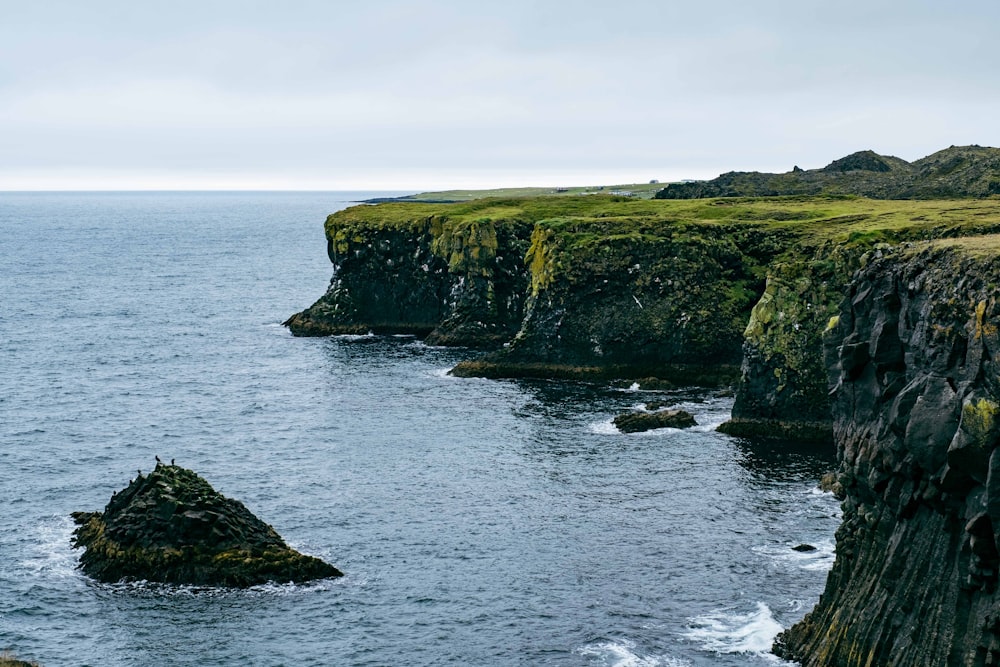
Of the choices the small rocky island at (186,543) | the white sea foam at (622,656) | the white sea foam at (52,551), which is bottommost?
the white sea foam at (622,656)

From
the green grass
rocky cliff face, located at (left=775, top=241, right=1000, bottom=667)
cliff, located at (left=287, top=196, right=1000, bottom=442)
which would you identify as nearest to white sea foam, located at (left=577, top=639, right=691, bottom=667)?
rocky cliff face, located at (left=775, top=241, right=1000, bottom=667)

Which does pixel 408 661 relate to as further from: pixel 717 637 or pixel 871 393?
pixel 871 393

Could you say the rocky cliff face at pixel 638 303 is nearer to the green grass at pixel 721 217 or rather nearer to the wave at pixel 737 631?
the green grass at pixel 721 217

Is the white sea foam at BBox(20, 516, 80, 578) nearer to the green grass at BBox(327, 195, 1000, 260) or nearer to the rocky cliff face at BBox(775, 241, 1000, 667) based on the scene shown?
the rocky cliff face at BBox(775, 241, 1000, 667)

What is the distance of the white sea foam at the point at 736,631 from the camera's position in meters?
59.3

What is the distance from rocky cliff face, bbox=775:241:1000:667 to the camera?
4428cm

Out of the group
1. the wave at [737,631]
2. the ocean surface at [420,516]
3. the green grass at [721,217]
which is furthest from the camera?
the green grass at [721,217]

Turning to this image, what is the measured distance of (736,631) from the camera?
2415 inches

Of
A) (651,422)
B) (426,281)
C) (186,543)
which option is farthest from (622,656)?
(426,281)

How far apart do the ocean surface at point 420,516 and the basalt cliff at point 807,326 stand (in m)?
6.09

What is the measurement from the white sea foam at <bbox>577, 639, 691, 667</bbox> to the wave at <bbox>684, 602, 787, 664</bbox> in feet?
8.06

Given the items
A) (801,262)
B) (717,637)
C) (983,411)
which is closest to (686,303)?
(801,262)

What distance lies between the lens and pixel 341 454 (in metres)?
99.1

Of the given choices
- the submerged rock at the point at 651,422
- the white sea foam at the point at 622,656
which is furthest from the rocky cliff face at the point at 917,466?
the submerged rock at the point at 651,422
